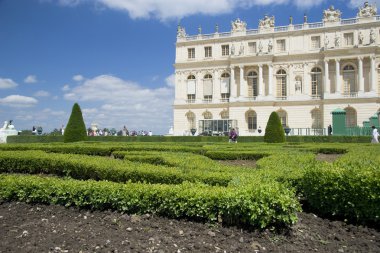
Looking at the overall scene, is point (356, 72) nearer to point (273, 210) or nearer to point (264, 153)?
point (264, 153)

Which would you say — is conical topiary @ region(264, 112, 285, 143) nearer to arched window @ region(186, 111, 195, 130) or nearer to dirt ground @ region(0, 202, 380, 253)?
dirt ground @ region(0, 202, 380, 253)

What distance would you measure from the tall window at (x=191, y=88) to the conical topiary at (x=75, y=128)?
31165 mm

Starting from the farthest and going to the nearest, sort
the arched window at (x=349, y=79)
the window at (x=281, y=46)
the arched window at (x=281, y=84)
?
the arched window at (x=281, y=84)
the window at (x=281, y=46)
the arched window at (x=349, y=79)

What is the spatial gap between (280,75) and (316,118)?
8.27 meters

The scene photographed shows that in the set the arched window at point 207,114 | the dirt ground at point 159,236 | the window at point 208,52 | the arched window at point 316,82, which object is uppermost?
the window at point 208,52

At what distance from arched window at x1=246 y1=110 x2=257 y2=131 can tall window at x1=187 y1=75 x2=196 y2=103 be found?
9469 mm

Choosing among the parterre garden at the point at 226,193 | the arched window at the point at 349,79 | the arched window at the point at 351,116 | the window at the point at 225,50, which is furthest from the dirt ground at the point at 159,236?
the window at the point at 225,50

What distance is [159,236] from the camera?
4945mm

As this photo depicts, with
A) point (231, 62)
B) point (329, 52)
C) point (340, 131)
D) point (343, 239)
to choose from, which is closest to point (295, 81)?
point (329, 52)

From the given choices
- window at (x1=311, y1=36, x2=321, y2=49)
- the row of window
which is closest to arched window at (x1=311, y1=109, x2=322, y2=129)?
window at (x1=311, y1=36, x2=321, y2=49)

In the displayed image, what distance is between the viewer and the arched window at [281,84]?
4991 centimetres

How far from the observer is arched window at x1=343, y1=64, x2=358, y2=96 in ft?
152

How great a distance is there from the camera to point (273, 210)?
16.1 ft

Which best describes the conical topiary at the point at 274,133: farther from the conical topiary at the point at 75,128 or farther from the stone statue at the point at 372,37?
the stone statue at the point at 372,37
